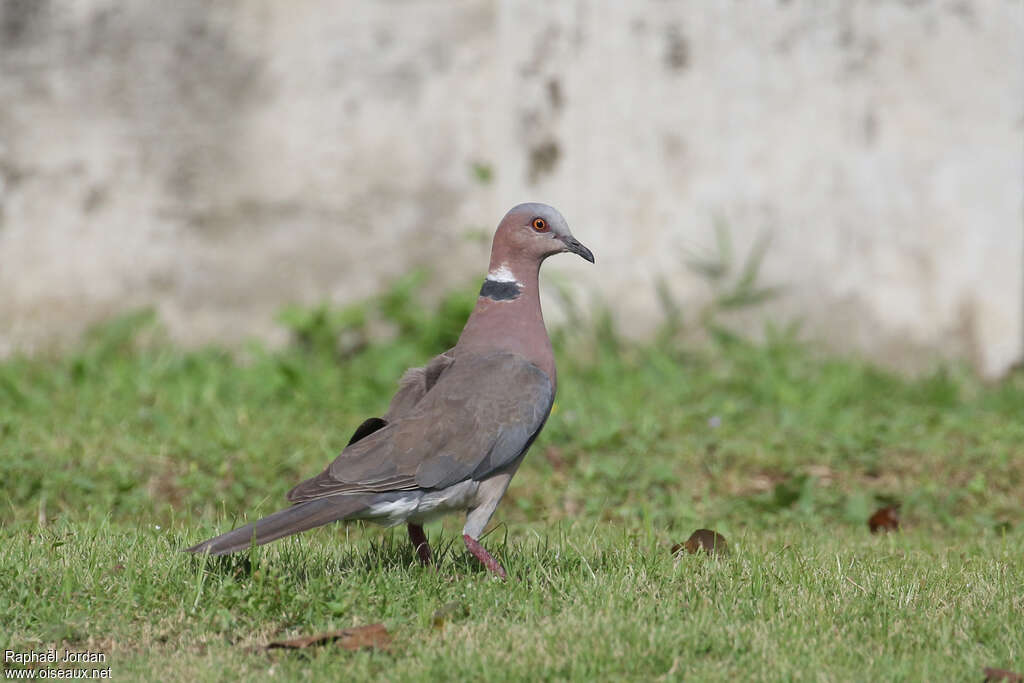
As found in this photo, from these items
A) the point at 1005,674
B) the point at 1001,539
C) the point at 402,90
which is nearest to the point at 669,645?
the point at 1005,674

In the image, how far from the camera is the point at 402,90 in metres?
8.98

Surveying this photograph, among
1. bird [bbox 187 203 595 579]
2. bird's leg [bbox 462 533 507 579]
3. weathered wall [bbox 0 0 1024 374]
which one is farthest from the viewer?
weathered wall [bbox 0 0 1024 374]

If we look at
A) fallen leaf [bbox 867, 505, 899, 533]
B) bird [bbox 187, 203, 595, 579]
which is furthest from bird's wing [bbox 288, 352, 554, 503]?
fallen leaf [bbox 867, 505, 899, 533]

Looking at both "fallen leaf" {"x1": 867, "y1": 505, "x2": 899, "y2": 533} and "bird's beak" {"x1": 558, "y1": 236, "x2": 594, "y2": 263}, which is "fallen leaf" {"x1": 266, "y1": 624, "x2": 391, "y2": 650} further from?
"fallen leaf" {"x1": 867, "y1": 505, "x2": 899, "y2": 533}

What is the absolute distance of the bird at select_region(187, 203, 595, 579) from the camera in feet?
13.6

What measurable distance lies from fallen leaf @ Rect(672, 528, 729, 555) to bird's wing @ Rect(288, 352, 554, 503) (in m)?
0.80

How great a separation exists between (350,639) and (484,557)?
30.4 inches

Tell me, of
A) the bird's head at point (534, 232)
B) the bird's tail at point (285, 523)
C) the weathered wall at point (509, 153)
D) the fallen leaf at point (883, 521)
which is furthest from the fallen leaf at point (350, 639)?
the weathered wall at point (509, 153)

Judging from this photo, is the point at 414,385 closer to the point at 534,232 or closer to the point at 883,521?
the point at 534,232

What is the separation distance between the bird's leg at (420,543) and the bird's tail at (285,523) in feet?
1.44

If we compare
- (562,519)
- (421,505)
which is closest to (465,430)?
(421,505)

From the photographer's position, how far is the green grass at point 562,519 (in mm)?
3670

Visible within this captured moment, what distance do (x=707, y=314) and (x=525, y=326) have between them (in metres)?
4.13

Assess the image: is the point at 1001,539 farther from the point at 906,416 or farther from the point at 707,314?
the point at 707,314
